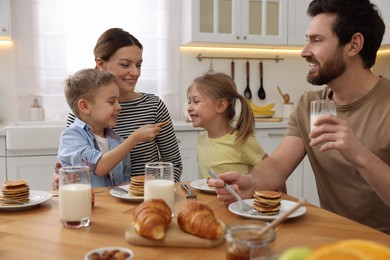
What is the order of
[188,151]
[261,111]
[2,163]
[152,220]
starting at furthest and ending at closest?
[261,111] < [188,151] < [2,163] < [152,220]

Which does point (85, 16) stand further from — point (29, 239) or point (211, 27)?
point (29, 239)

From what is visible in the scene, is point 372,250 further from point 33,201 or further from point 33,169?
point 33,169

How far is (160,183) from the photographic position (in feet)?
3.92

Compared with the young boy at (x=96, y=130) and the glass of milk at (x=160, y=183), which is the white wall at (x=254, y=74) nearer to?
the young boy at (x=96, y=130)

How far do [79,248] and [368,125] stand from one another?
3.79 feet

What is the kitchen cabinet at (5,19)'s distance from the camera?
10.5 feet

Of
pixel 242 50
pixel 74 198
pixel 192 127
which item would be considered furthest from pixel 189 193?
pixel 242 50

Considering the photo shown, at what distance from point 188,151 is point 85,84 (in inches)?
64.5

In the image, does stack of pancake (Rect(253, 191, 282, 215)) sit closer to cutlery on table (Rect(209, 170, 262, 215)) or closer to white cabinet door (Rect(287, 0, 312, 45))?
cutlery on table (Rect(209, 170, 262, 215))

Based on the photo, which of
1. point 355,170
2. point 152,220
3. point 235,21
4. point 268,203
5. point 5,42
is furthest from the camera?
point 235,21

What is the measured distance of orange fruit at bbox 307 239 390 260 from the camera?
0.48m

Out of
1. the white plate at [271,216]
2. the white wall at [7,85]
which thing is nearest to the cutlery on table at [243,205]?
the white plate at [271,216]

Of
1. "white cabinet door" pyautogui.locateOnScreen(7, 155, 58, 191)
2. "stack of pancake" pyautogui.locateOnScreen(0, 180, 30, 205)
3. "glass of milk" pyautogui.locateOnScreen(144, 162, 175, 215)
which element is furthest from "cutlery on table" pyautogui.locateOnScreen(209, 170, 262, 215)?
"white cabinet door" pyautogui.locateOnScreen(7, 155, 58, 191)

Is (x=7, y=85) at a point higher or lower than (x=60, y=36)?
lower
